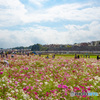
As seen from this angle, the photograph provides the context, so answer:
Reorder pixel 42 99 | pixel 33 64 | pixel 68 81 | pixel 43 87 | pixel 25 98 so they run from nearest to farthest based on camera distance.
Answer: pixel 25 98 → pixel 42 99 → pixel 43 87 → pixel 68 81 → pixel 33 64

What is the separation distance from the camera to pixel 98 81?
29.5 feet

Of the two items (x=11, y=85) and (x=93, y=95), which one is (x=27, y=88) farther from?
(x=93, y=95)

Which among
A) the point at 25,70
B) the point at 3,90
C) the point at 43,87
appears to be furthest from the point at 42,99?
the point at 25,70

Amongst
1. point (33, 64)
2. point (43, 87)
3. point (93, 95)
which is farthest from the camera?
point (33, 64)

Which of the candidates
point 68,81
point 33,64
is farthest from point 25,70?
point 68,81

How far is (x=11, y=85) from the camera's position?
7.93 meters

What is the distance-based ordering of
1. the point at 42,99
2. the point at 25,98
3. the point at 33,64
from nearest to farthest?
the point at 25,98, the point at 42,99, the point at 33,64

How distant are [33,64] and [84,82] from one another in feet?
24.8

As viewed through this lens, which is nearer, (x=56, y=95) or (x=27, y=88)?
(x=56, y=95)

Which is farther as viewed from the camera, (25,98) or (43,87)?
(43,87)

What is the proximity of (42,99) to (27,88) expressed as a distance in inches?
44.7

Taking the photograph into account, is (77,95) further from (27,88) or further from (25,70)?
(25,70)

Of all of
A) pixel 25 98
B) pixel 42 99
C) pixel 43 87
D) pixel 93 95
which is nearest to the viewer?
pixel 25 98

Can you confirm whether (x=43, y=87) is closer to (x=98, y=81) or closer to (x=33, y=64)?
(x=98, y=81)
